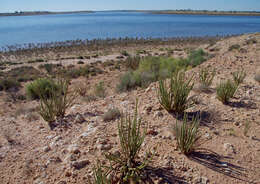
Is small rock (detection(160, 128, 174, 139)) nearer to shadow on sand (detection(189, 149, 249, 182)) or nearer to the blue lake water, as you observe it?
shadow on sand (detection(189, 149, 249, 182))

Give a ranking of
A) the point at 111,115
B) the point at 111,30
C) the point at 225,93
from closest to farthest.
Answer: the point at 111,115
the point at 225,93
the point at 111,30

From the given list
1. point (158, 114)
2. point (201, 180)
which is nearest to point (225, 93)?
point (158, 114)

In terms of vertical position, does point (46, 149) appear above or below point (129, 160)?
below

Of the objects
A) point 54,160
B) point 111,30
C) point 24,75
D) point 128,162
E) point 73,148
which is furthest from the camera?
point 111,30

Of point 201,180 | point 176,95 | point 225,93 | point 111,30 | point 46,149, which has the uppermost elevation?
point 111,30

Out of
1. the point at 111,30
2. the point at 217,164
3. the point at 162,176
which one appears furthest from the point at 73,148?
the point at 111,30

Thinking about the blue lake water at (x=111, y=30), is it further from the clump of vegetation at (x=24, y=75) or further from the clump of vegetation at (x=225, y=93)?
the clump of vegetation at (x=225, y=93)

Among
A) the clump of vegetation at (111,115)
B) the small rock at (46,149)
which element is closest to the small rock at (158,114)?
the clump of vegetation at (111,115)

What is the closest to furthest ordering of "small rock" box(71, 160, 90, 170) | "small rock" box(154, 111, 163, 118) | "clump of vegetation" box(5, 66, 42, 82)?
"small rock" box(71, 160, 90, 170) → "small rock" box(154, 111, 163, 118) → "clump of vegetation" box(5, 66, 42, 82)

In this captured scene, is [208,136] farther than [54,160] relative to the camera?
Yes

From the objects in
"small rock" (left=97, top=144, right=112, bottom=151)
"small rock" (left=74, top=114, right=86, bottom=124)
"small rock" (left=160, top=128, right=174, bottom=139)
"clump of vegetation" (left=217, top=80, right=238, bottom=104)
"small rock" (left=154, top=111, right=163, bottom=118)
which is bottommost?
"small rock" (left=74, top=114, right=86, bottom=124)

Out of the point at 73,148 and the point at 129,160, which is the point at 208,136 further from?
the point at 73,148

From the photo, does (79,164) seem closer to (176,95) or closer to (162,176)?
(162,176)

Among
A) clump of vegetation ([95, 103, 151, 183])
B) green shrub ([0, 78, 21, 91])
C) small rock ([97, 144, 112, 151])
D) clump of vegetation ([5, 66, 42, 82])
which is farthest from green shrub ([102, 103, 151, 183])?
clump of vegetation ([5, 66, 42, 82])
